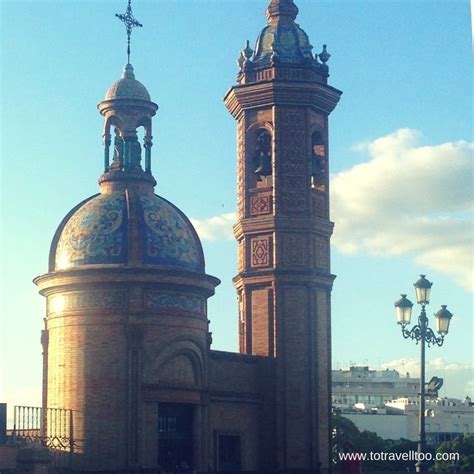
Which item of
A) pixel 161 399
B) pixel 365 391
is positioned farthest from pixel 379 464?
pixel 365 391

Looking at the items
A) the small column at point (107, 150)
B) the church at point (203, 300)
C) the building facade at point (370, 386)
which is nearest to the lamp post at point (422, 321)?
the church at point (203, 300)

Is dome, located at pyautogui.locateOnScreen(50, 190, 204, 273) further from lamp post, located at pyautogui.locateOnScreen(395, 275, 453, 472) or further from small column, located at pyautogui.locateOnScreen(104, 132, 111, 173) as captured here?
lamp post, located at pyautogui.locateOnScreen(395, 275, 453, 472)

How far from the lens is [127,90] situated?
3956 centimetres

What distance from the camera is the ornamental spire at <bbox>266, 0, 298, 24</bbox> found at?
4422 centimetres

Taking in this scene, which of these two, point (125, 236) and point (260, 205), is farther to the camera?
point (260, 205)

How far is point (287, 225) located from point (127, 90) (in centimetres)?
710

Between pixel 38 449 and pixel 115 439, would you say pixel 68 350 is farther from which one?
pixel 38 449

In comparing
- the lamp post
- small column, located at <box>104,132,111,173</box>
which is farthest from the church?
the lamp post

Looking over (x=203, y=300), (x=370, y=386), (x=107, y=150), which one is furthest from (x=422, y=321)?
(x=370, y=386)

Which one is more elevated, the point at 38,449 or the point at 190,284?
the point at 190,284

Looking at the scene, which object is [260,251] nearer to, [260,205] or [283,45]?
[260,205]

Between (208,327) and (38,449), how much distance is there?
344 inches

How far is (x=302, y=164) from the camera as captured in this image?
42281 millimetres

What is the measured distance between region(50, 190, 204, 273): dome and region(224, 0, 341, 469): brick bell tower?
4175 millimetres
